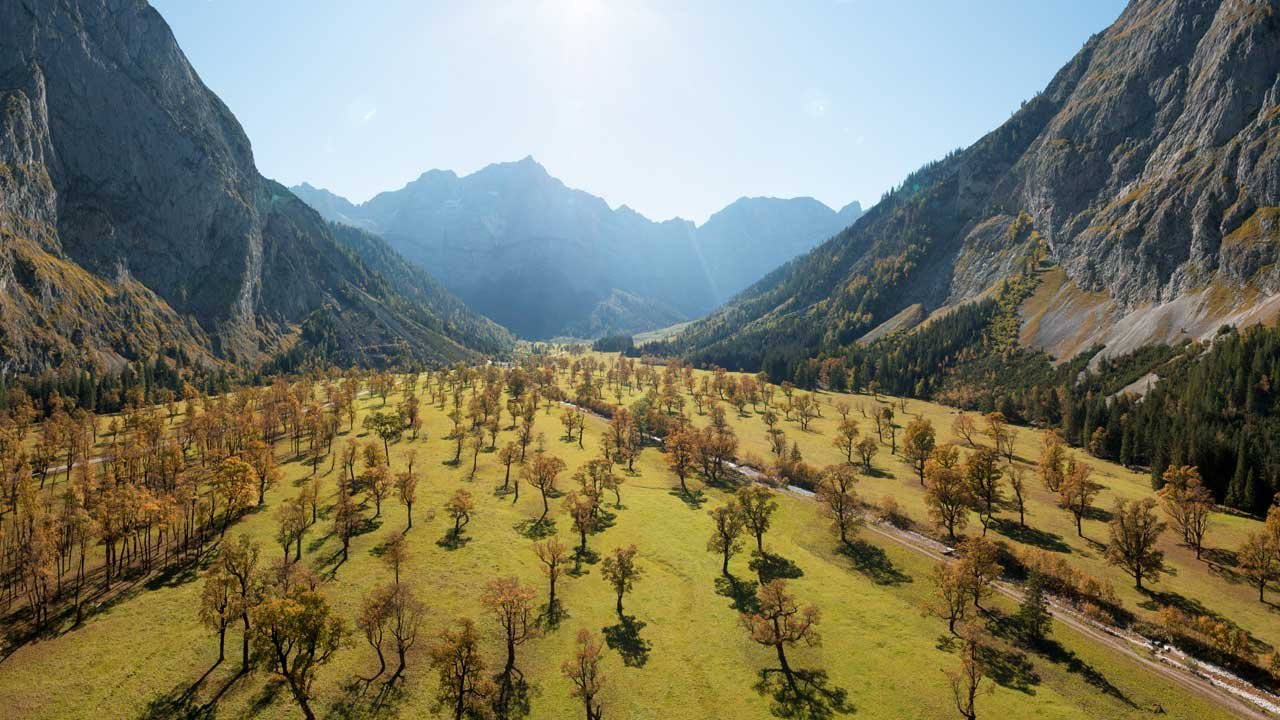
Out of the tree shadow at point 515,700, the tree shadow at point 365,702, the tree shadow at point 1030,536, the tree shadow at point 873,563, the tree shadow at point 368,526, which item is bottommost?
the tree shadow at point 365,702

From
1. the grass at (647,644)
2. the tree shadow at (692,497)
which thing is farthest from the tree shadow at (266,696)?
the tree shadow at (692,497)

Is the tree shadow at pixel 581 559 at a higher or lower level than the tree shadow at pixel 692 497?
lower

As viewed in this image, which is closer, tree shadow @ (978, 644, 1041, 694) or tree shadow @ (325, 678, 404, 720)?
tree shadow @ (325, 678, 404, 720)

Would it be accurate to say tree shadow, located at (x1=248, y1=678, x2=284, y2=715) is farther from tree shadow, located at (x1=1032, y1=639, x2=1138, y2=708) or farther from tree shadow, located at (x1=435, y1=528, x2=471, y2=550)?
tree shadow, located at (x1=1032, y1=639, x2=1138, y2=708)

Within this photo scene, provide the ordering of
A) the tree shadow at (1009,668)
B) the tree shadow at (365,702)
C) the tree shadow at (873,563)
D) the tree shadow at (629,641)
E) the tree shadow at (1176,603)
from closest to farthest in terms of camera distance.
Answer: the tree shadow at (365,702), the tree shadow at (1009,668), the tree shadow at (629,641), the tree shadow at (1176,603), the tree shadow at (873,563)

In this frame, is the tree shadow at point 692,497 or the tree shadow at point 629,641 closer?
the tree shadow at point 629,641

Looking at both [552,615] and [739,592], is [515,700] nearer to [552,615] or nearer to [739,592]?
[552,615]

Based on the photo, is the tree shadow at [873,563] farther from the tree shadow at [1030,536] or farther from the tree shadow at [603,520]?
the tree shadow at [603,520]

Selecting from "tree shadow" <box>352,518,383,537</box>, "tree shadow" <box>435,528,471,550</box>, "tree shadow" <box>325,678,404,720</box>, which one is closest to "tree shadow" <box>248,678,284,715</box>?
"tree shadow" <box>325,678,404,720</box>

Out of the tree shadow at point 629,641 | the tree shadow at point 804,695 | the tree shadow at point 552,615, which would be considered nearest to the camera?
the tree shadow at point 804,695
